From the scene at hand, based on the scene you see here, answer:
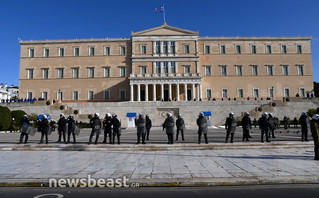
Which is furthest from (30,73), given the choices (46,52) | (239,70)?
(239,70)

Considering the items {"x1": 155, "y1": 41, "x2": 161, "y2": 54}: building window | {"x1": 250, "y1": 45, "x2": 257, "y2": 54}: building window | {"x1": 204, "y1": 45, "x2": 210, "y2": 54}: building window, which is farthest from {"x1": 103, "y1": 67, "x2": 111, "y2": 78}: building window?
{"x1": 250, "y1": 45, "x2": 257, "y2": 54}: building window

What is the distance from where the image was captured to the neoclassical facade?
44000 millimetres

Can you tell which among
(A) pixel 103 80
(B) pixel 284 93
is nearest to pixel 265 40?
(B) pixel 284 93

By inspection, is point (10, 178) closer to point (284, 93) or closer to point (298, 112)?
point (298, 112)

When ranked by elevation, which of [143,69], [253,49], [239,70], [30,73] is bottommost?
[239,70]

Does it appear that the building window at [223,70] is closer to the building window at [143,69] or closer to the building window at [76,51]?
the building window at [143,69]

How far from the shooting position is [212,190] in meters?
4.60

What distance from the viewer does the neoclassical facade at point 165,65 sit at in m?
44.0

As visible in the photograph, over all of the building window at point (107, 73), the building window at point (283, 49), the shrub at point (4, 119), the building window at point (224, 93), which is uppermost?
A: the building window at point (283, 49)

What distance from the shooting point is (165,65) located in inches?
1726

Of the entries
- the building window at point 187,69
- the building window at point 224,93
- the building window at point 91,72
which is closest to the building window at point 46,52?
the building window at point 91,72

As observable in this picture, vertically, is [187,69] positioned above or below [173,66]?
below

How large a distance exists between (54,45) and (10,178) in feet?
156

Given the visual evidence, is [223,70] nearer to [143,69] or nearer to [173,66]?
[173,66]
